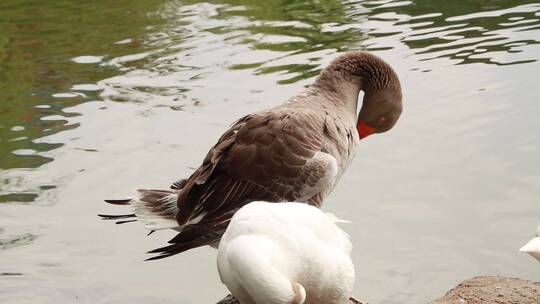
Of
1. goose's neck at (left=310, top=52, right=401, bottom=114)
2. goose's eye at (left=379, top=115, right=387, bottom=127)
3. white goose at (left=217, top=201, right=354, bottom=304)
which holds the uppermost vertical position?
goose's neck at (left=310, top=52, right=401, bottom=114)

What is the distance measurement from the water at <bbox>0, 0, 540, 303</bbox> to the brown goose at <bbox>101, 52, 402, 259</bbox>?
2.47 ft

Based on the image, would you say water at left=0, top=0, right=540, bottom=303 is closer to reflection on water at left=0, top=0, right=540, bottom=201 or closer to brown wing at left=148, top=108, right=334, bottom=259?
reflection on water at left=0, top=0, right=540, bottom=201

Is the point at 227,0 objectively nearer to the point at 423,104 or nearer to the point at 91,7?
the point at 91,7

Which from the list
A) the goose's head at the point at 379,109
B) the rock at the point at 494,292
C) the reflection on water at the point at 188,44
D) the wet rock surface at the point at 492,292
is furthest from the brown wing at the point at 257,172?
the reflection on water at the point at 188,44

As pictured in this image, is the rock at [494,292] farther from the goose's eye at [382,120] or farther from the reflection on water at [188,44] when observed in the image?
the reflection on water at [188,44]

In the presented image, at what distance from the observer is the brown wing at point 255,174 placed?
4.91 m

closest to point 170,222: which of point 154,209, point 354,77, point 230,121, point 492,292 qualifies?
point 154,209

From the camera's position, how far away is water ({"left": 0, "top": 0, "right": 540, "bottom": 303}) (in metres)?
5.76

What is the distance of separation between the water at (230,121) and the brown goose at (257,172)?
75 cm

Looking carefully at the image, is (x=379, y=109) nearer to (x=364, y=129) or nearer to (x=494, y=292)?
(x=364, y=129)

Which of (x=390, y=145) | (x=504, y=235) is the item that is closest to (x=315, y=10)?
(x=390, y=145)

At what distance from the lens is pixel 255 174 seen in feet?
16.2

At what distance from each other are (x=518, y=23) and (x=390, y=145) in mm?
3996

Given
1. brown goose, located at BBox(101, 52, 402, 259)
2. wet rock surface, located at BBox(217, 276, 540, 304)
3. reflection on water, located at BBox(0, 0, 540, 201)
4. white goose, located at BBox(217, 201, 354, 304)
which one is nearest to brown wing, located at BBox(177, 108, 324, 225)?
brown goose, located at BBox(101, 52, 402, 259)
